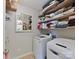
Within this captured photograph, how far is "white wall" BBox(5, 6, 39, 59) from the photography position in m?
3.40

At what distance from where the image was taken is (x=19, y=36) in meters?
3.91

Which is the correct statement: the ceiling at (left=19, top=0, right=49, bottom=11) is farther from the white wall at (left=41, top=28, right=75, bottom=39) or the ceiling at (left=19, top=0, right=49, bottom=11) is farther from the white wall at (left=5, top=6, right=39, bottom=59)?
the white wall at (left=41, top=28, right=75, bottom=39)

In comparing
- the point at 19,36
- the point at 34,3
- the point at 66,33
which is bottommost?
the point at 19,36

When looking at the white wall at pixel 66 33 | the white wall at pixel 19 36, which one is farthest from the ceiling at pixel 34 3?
the white wall at pixel 66 33

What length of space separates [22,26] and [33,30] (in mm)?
656

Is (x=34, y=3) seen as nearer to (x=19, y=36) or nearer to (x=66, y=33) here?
(x=19, y=36)

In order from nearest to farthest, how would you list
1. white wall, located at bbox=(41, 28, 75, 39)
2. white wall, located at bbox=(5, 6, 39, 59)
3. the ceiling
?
white wall, located at bbox=(41, 28, 75, 39)
white wall, located at bbox=(5, 6, 39, 59)
the ceiling

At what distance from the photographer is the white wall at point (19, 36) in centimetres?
340

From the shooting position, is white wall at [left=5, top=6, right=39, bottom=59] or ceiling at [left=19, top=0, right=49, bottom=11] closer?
white wall at [left=5, top=6, right=39, bottom=59]

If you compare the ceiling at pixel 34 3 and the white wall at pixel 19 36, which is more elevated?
the ceiling at pixel 34 3

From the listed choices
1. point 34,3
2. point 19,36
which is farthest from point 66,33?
point 34,3

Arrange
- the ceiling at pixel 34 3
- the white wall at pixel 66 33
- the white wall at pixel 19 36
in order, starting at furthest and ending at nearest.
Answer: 1. the ceiling at pixel 34 3
2. the white wall at pixel 19 36
3. the white wall at pixel 66 33

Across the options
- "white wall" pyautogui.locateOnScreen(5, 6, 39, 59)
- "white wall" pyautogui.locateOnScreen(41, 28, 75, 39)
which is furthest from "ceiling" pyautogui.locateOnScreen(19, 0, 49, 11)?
"white wall" pyautogui.locateOnScreen(41, 28, 75, 39)

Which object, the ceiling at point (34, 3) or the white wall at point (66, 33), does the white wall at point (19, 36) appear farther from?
the white wall at point (66, 33)
